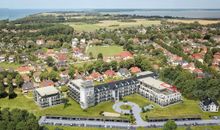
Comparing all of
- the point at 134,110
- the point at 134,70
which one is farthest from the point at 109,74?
the point at 134,110

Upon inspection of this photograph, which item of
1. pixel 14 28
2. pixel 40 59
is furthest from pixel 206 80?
pixel 14 28

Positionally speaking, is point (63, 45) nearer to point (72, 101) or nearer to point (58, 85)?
point (58, 85)

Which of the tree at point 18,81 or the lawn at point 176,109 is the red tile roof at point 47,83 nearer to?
the tree at point 18,81

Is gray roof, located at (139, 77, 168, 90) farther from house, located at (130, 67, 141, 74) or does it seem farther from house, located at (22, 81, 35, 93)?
house, located at (22, 81, 35, 93)

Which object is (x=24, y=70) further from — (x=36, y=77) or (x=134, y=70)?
(x=134, y=70)

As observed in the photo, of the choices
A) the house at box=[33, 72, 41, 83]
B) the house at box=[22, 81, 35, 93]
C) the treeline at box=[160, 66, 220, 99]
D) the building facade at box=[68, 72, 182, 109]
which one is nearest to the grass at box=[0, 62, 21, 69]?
the house at box=[33, 72, 41, 83]

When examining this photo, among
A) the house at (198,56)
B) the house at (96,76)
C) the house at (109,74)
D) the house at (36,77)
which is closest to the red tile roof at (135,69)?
the house at (109,74)
